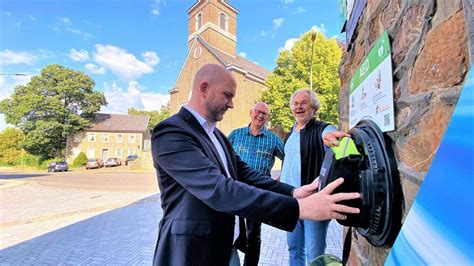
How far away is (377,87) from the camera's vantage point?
1264 mm

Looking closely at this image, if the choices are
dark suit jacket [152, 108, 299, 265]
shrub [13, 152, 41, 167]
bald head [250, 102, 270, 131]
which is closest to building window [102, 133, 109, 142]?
shrub [13, 152, 41, 167]

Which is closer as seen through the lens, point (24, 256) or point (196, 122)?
point (196, 122)

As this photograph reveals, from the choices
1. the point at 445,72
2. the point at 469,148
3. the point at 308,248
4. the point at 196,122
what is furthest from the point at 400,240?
the point at 308,248

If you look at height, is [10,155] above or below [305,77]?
below

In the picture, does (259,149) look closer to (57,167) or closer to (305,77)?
(305,77)

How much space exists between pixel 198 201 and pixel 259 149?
201 centimetres

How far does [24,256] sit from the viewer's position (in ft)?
13.9

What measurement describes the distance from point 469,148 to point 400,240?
335 millimetres

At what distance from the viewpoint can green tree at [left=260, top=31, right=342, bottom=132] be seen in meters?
19.6

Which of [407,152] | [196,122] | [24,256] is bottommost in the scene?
[24,256]

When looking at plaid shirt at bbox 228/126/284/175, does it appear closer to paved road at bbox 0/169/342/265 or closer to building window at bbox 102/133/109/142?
paved road at bbox 0/169/342/265

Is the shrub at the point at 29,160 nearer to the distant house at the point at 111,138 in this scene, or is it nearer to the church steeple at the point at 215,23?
the distant house at the point at 111,138

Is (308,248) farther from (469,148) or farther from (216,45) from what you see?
(216,45)

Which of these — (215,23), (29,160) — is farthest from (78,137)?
(215,23)
